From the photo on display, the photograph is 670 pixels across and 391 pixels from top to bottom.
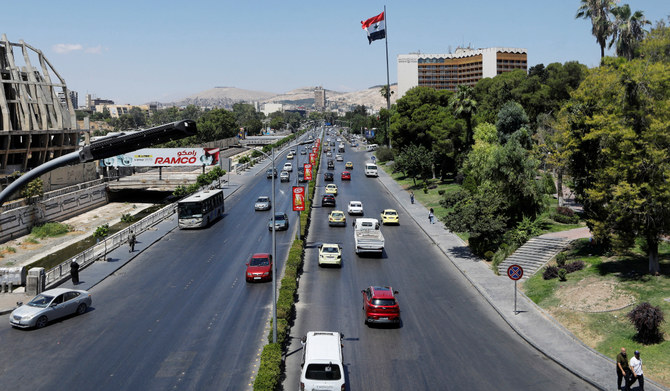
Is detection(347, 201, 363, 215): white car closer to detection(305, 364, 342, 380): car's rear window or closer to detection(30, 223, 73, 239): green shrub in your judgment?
detection(30, 223, 73, 239): green shrub

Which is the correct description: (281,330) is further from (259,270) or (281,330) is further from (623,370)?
(623,370)

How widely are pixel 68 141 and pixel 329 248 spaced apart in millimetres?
64215

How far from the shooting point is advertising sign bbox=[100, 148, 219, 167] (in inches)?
3127

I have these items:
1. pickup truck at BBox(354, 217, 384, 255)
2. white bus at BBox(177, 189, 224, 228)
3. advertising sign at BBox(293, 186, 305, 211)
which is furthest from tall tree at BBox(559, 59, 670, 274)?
white bus at BBox(177, 189, 224, 228)

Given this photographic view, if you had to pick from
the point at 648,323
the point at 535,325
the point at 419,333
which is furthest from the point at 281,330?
the point at 648,323

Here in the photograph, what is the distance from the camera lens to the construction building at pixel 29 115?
7069 cm

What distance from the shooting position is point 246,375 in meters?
19.9

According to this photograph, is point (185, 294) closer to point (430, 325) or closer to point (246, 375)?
point (246, 375)

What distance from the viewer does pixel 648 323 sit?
21094mm

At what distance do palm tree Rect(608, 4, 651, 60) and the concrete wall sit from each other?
65.0m

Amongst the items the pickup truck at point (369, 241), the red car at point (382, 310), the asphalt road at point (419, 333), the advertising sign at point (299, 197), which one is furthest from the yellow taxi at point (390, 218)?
the red car at point (382, 310)

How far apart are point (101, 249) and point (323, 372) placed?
3031 centimetres

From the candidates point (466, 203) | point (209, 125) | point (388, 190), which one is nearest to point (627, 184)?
point (466, 203)

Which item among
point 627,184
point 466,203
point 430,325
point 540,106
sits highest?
point 540,106
